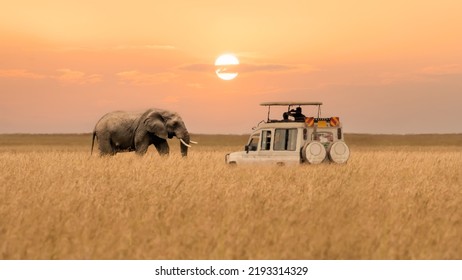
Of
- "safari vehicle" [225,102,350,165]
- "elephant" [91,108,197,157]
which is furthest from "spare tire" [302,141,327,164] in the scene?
"elephant" [91,108,197,157]

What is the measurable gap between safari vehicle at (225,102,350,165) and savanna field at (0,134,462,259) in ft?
5.95

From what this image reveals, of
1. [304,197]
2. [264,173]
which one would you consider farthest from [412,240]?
[264,173]

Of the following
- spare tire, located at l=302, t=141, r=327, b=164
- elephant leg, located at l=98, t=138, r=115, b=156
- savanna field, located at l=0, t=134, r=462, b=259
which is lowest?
savanna field, located at l=0, t=134, r=462, b=259

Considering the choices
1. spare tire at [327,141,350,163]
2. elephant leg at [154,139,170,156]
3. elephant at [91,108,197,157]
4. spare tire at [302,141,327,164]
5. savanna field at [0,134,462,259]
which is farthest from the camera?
elephant leg at [154,139,170,156]

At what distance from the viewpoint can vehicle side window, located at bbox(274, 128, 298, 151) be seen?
18.3 m

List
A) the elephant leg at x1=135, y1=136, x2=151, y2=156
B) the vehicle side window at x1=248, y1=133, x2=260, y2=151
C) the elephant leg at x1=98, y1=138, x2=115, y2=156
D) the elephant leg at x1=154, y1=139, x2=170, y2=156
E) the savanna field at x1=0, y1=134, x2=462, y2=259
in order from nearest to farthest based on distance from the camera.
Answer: the savanna field at x1=0, y1=134, x2=462, y2=259 < the vehicle side window at x1=248, y1=133, x2=260, y2=151 < the elephant leg at x1=135, y1=136, x2=151, y2=156 < the elephant leg at x1=154, y1=139, x2=170, y2=156 < the elephant leg at x1=98, y1=138, x2=115, y2=156

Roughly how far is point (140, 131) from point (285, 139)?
10.6m

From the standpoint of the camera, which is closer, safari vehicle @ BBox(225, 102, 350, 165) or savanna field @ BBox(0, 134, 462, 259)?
savanna field @ BBox(0, 134, 462, 259)

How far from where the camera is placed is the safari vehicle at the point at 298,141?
18.0 m

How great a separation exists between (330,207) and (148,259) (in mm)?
4195

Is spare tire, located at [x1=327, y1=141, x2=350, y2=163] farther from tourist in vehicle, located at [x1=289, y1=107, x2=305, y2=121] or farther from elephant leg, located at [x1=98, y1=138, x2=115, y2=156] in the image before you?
elephant leg, located at [x1=98, y1=138, x2=115, y2=156]

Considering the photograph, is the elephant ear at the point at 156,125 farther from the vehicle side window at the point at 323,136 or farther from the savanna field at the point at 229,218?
the savanna field at the point at 229,218

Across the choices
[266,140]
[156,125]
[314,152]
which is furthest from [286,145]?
[156,125]

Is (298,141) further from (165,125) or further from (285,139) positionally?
(165,125)
